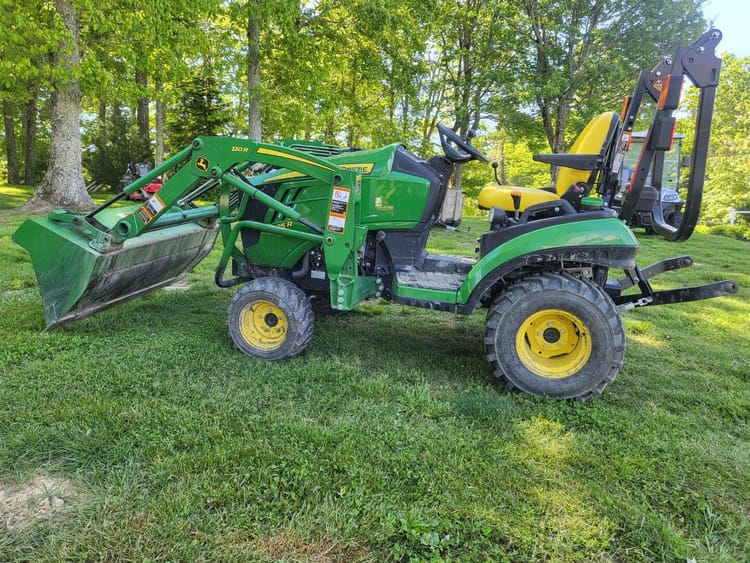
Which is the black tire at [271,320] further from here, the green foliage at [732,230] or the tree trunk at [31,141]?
the tree trunk at [31,141]

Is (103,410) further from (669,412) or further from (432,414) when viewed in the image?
(669,412)

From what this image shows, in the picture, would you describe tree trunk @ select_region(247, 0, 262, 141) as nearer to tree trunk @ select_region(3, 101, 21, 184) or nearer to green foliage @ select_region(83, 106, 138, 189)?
green foliage @ select_region(83, 106, 138, 189)

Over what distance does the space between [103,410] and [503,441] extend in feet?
7.52

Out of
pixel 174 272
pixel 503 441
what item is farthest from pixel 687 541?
pixel 174 272

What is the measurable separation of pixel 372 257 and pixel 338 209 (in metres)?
0.58

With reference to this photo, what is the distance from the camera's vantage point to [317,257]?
4.10 metres

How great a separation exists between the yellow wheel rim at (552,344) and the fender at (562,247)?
0.38 meters

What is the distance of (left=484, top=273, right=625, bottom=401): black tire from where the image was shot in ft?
10.1

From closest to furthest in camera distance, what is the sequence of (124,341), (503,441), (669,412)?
(503,441) < (669,412) < (124,341)

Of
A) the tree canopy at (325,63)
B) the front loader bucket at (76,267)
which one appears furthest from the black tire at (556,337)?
the tree canopy at (325,63)

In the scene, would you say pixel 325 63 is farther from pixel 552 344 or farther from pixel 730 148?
pixel 730 148

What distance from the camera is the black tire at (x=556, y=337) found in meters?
3.07

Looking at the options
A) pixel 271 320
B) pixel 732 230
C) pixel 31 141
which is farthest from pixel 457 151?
pixel 31 141

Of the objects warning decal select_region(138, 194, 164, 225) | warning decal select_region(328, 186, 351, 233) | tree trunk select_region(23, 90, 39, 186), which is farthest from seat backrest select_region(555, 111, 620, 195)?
tree trunk select_region(23, 90, 39, 186)
